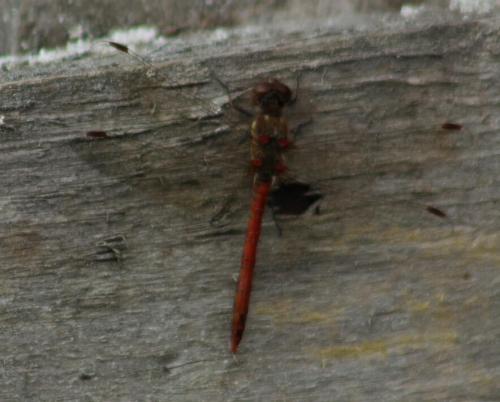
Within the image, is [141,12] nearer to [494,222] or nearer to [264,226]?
[264,226]

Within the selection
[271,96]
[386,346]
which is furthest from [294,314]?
[271,96]

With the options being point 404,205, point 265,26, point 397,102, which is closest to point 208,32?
point 265,26

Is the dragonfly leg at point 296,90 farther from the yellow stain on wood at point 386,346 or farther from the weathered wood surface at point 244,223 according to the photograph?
the yellow stain on wood at point 386,346


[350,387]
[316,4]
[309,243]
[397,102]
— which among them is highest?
[316,4]

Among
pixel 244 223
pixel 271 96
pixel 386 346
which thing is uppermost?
pixel 271 96

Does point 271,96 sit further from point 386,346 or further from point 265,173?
point 386,346

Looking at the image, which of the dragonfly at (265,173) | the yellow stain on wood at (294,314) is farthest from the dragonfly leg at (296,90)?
the yellow stain on wood at (294,314)

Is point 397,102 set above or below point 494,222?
above

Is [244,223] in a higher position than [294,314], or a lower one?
higher
